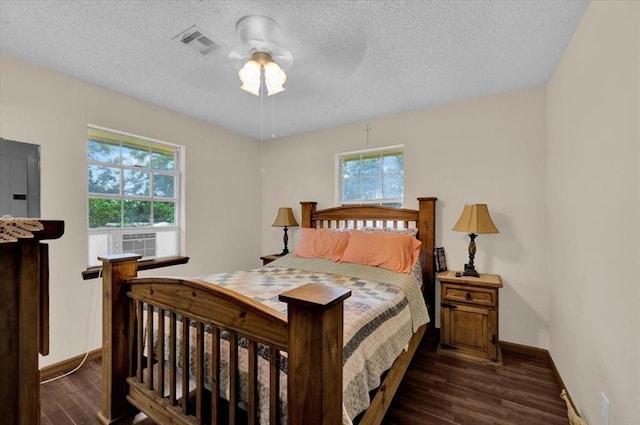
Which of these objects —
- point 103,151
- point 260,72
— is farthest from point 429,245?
point 103,151

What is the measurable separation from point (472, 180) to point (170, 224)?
3.28 metres

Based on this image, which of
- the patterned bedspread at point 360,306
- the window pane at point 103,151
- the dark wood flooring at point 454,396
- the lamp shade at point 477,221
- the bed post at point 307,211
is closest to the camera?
the patterned bedspread at point 360,306

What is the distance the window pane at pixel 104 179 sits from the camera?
2.63m

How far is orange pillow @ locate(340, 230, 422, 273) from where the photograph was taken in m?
2.57

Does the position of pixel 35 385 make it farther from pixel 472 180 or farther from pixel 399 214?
pixel 472 180

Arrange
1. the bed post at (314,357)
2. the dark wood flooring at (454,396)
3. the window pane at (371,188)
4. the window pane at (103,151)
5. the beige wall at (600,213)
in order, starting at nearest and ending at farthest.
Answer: the bed post at (314,357)
the beige wall at (600,213)
the dark wood flooring at (454,396)
the window pane at (103,151)
the window pane at (371,188)

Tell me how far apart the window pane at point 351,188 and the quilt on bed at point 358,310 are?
1.08 metres

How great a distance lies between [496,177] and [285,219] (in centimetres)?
243

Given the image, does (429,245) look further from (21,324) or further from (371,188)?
(21,324)

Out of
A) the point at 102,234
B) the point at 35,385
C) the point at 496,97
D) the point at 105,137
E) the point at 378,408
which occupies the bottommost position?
the point at 378,408

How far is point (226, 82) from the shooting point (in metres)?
2.50

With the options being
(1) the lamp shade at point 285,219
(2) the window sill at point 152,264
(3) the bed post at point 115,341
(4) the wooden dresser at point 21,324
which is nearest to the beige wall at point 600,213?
(4) the wooden dresser at point 21,324

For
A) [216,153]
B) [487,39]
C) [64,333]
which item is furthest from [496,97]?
[64,333]

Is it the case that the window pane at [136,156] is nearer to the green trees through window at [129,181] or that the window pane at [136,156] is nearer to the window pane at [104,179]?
the green trees through window at [129,181]
